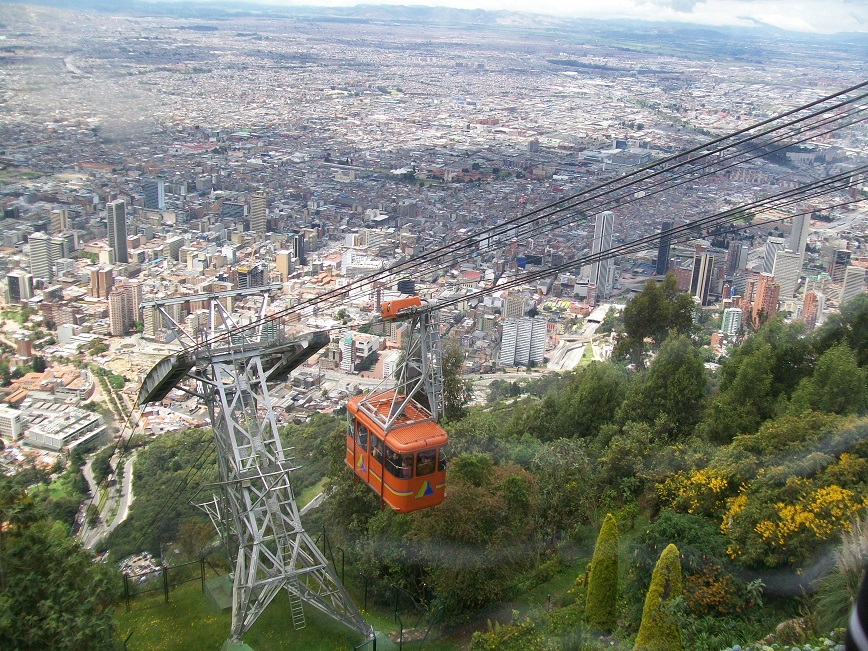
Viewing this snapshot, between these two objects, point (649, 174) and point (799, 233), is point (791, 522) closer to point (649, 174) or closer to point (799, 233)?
point (649, 174)

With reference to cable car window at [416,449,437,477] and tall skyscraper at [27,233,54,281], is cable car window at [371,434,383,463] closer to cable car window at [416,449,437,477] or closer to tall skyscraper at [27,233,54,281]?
cable car window at [416,449,437,477]

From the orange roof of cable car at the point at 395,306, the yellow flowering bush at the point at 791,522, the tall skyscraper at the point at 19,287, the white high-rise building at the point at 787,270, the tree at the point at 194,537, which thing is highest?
the orange roof of cable car at the point at 395,306

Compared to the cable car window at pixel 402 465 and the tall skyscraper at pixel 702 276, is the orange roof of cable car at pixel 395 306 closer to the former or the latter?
the cable car window at pixel 402 465

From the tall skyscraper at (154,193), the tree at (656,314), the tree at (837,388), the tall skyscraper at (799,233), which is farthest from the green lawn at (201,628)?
the tall skyscraper at (154,193)

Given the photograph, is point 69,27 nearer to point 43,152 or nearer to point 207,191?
point 43,152

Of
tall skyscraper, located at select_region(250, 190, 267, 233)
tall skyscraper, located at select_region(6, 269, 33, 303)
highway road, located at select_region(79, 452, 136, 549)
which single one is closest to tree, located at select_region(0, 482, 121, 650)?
highway road, located at select_region(79, 452, 136, 549)

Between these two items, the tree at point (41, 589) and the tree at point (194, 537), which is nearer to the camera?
the tree at point (41, 589)

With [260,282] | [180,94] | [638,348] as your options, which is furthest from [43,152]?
[638,348]
